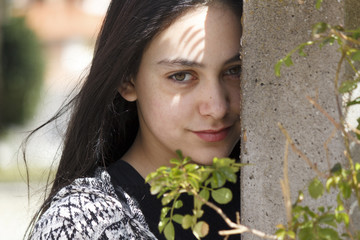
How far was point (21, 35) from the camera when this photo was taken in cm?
2083

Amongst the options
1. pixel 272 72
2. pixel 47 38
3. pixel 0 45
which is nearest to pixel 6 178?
pixel 0 45

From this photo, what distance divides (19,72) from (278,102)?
762 inches

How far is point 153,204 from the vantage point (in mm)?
2408

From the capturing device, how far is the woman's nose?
211cm

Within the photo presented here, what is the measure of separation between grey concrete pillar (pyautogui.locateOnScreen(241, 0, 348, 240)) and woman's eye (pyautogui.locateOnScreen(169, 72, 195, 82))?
39 centimetres

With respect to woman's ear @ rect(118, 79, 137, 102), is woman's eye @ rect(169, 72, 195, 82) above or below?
above

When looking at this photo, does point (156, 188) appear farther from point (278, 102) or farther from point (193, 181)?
point (278, 102)

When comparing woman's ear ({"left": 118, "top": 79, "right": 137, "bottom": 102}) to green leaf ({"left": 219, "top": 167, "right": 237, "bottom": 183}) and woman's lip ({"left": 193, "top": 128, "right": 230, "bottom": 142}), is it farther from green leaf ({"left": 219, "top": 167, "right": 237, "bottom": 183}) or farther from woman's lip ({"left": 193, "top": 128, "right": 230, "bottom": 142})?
green leaf ({"left": 219, "top": 167, "right": 237, "bottom": 183})

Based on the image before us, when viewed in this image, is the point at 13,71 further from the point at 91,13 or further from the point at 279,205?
the point at 279,205

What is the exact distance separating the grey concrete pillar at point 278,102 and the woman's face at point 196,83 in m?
0.32

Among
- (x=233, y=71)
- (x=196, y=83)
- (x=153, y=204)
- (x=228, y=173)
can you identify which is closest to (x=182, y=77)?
(x=196, y=83)

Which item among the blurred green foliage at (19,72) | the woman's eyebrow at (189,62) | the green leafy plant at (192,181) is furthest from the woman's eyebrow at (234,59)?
the blurred green foliage at (19,72)

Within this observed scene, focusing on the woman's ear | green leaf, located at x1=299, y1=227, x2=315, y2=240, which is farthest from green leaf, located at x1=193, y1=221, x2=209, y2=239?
the woman's ear

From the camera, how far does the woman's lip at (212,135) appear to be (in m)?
2.19
